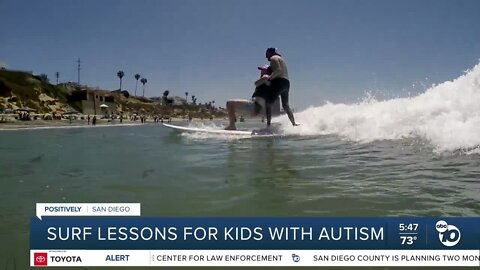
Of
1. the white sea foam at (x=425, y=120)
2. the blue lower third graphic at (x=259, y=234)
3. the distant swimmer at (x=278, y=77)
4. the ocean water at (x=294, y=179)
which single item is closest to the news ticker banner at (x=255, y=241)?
the blue lower third graphic at (x=259, y=234)

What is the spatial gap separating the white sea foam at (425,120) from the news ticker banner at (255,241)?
4256 mm

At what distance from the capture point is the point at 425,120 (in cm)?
870

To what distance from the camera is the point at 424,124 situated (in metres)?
8.57

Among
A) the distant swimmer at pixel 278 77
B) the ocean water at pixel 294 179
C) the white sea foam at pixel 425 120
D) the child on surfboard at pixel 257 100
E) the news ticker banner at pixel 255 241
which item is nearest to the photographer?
the news ticker banner at pixel 255 241

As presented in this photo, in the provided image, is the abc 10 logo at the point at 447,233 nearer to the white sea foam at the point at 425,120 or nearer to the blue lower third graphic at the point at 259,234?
the blue lower third graphic at the point at 259,234

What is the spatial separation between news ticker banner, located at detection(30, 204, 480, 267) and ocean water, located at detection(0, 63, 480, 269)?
256 millimetres

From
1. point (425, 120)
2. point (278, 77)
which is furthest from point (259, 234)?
point (278, 77)

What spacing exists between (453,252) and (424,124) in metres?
6.86

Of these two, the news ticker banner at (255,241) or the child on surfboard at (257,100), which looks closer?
the news ticker banner at (255,241)

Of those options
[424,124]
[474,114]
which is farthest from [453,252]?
[424,124]

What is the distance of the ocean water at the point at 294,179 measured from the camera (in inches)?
132

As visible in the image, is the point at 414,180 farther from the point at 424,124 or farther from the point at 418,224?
the point at 424,124

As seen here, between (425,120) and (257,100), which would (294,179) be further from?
(257,100)

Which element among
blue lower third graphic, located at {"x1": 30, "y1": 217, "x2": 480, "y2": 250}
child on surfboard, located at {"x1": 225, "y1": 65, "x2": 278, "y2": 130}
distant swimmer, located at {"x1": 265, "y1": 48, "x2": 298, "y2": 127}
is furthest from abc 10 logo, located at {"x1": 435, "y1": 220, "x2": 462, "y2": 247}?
child on surfboard, located at {"x1": 225, "y1": 65, "x2": 278, "y2": 130}
